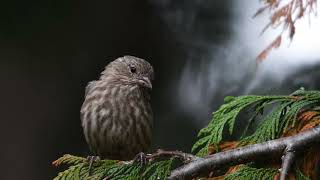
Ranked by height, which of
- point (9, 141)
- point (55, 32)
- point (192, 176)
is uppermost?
point (55, 32)

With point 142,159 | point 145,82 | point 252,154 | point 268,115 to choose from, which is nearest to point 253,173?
point 252,154

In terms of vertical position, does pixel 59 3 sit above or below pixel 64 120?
above

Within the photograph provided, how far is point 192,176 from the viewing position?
2525 mm

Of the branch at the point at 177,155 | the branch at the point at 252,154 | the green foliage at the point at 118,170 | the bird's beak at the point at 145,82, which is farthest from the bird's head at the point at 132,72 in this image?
the branch at the point at 252,154

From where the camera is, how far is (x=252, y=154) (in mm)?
2479

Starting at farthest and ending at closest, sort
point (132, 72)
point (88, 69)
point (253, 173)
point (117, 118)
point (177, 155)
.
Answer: point (88, 69)
point (132, 72)
point (117, 118)
point (177, 155)
point (253, 173)

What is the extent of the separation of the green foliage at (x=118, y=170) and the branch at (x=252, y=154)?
0.05 meters

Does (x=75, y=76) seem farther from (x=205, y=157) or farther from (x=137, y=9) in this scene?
(x=205, y=157)

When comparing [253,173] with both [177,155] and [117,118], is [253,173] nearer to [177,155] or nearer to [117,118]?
[177,155]

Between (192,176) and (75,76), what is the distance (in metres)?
3.96

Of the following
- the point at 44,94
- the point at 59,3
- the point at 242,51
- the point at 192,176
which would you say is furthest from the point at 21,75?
the point at 192,176

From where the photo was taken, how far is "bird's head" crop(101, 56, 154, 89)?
4.47 metres

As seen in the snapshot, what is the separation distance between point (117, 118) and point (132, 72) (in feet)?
1.71

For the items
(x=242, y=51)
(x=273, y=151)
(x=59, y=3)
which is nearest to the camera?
(x=273, y=151)
